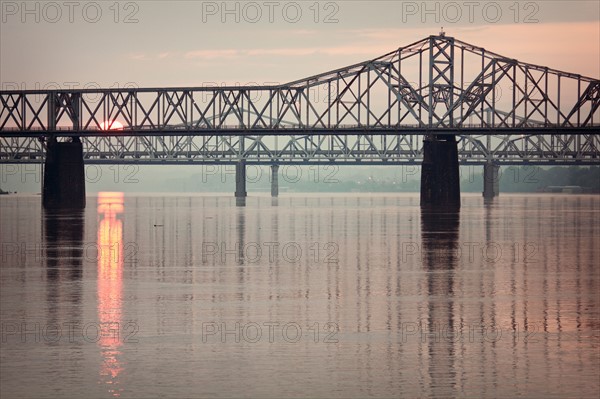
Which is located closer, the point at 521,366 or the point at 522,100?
the point at 521,366

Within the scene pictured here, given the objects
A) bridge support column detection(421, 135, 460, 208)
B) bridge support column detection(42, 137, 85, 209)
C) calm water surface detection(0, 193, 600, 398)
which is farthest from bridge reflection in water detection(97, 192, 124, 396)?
bridge support column detection(42, 137, 85, 209)

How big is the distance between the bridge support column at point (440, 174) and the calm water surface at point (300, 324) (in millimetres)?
112261

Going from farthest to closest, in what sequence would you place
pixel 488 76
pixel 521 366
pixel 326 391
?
1. pixel 488 76
2. pixel 521 366
3. pixel 326 391

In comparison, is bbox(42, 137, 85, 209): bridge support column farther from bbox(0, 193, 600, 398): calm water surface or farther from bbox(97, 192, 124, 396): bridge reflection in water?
bbox(0, 193, 600, 398): calm water surface

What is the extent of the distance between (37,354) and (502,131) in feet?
478

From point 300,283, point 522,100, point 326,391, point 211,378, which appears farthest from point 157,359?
point 522,100

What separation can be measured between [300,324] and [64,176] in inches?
5826

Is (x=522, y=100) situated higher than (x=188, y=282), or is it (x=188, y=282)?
(x=522, y=100)

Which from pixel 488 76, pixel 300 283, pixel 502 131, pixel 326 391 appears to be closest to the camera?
pixel 326 391

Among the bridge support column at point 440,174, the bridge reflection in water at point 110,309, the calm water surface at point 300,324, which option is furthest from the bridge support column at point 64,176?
the calm water surface at point 300,324

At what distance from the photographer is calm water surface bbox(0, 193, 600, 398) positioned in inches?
821

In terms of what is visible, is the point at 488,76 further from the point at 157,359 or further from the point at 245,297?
the point at 157,359

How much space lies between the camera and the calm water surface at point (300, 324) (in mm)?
20859

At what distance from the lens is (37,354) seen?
2345 centimetres
